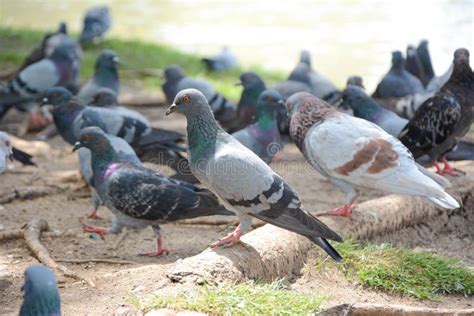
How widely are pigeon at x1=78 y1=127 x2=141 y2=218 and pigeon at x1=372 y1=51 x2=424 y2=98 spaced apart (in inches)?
161

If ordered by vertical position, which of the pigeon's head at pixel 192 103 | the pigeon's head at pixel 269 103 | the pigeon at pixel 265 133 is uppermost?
the pigeon's head at pixel 192 103

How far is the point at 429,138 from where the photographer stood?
7.50m

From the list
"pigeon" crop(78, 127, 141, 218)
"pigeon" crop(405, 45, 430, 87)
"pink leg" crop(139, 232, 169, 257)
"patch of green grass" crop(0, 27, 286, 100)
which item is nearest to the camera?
"pink leg" crop(139, 232, 169, 257)

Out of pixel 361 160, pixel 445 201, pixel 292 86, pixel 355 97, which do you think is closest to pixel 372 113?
pixel 355 97

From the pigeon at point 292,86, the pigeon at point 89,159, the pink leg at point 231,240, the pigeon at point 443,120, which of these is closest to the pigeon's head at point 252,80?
the pigeon at point 292,86

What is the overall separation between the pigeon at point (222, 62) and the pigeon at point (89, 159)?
6531 mm

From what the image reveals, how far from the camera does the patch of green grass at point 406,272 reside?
5.38 meters

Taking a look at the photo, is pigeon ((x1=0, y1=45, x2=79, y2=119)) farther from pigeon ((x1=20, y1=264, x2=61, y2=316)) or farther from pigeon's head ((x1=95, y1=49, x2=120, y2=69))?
pigeon ((x1=20, y1=264, x2=61, y2=316))

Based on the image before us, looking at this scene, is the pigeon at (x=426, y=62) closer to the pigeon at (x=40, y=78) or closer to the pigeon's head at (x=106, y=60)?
the pigeon's head at (x=106, y=60)

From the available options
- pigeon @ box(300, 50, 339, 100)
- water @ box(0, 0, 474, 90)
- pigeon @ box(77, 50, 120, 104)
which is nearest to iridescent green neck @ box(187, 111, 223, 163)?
pigeon @ box(300, 50, 339, 100)

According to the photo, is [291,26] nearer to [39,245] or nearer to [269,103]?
[269,103]

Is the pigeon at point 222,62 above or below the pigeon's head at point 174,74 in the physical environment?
below

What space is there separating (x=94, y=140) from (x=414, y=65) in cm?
584

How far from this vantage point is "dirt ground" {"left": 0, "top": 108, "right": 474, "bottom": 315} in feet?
16.5
